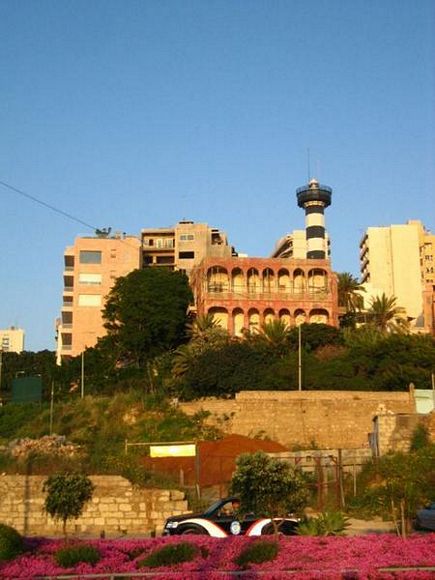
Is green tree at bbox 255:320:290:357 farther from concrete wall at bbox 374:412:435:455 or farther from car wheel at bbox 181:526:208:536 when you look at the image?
car wheel at bbox 181:526:208:536

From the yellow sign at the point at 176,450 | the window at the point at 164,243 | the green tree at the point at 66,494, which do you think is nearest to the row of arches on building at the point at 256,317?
the window at the point at 164,243

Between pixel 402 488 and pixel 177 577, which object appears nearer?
pixel 177 577

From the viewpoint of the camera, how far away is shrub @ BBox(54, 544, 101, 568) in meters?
12.7

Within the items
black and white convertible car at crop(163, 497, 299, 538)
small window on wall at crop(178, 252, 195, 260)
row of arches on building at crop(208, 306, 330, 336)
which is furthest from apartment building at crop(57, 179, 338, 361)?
black and white convertible car at crop(163, 497, 299, 538)

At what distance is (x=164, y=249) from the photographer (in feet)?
304

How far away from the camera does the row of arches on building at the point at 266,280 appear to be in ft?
218

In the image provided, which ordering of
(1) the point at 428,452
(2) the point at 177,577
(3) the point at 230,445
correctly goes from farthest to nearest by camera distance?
(3) the point at 230,445
(1) the point at 428,452
(2) the point at 177,577

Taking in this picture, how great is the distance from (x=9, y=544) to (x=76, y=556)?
143 cm

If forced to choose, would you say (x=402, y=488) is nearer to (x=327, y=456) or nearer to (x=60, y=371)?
(x=327, y=456)

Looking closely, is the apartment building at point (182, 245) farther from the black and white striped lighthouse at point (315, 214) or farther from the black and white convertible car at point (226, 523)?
the black and white convertible car at point (226, 523)

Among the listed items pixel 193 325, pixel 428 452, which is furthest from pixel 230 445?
pixel 193 325

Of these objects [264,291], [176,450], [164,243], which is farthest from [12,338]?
[176,450]

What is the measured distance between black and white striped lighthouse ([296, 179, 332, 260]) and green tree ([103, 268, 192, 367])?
22.8 m

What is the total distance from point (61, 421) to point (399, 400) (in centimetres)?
2128
